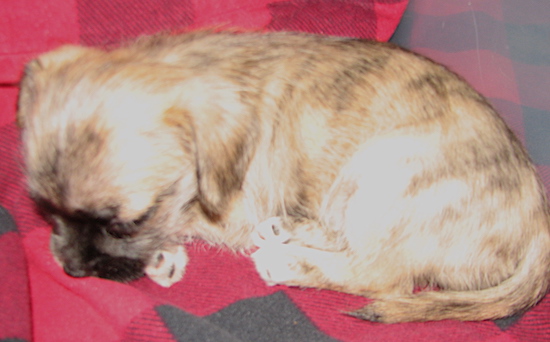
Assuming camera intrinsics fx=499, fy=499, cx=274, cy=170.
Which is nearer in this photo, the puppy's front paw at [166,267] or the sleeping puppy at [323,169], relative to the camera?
the sleeping puppy at [323,169]

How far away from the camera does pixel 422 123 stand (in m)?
1.72

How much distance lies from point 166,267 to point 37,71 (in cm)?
83

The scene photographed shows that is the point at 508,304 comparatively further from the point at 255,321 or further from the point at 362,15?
the point at 362,15

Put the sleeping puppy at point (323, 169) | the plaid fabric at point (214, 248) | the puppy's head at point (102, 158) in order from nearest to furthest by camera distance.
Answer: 1. the puppy's head at point (102, 158)
2. the sleeping puppy at point (323, 169)
3. the plaid fabric at point (214, 248)

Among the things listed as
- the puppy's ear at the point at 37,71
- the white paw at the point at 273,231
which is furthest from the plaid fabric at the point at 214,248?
the puppy's ear at the point at 37,71

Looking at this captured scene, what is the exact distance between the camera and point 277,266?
1884mm

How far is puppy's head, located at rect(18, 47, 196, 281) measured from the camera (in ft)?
4.64

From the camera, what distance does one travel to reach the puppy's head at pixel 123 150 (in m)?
1.42

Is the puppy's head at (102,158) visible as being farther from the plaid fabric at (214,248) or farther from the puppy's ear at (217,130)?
the plaid fabric at (214,248)

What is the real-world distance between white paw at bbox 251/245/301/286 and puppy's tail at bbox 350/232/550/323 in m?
0.28

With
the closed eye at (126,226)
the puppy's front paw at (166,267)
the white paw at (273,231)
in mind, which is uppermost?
the closed eye at (126,226)

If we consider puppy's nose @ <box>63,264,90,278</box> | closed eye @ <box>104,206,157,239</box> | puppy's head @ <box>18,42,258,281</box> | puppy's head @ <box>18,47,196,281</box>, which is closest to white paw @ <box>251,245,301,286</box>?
puppy's head @ <box>18,42,258,281</box>

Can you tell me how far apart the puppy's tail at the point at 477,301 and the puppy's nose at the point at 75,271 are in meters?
0.93

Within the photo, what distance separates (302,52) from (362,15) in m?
1.13
